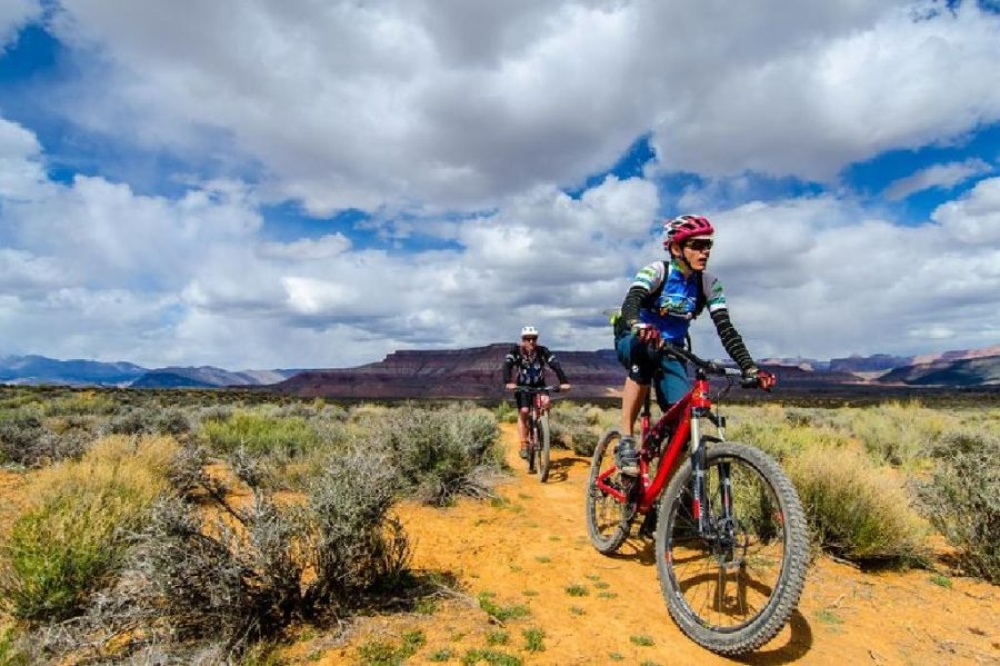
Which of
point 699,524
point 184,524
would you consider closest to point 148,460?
point 184,524

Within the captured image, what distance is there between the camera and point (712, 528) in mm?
3588

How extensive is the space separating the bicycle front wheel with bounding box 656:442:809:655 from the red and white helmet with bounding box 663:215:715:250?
165cm

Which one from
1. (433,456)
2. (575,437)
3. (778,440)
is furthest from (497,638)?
(575,437)

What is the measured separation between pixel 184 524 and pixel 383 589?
1.45m

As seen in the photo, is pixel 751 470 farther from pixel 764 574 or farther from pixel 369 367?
pixel 369 367

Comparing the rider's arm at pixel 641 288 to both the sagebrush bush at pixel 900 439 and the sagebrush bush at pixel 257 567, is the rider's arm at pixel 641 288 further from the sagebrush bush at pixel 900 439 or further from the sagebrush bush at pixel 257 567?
the sagebrush bush at pixel 900 439

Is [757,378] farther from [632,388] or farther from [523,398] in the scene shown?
[523,398]

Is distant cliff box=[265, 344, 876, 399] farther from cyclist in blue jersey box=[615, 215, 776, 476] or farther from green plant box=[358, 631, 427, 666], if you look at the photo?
green plant box=[358, 631, 427, 666]

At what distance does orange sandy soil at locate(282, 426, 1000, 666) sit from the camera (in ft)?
11.1

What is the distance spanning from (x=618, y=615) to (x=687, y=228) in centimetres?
295

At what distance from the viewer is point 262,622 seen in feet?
11.4

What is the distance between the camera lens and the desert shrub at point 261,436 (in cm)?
1012

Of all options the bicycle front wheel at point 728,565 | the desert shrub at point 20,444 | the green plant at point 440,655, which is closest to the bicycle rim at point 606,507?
the bicycle front wheel at point 728,565

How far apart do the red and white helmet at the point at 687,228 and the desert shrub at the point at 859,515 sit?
3.01 metres
